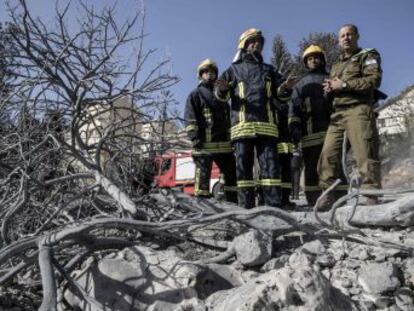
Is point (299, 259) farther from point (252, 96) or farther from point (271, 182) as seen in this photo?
point (252, 96)

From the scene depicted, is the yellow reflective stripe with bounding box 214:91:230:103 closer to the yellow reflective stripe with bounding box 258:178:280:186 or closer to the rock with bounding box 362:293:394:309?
the yellow reflective stripe with bounding box 258:178:280:186

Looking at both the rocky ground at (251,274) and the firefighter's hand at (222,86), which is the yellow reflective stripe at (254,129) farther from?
the rocky ground at (251,274)

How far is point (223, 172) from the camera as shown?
530 centimetres

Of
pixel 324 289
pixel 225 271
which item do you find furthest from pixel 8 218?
pixel 324 289

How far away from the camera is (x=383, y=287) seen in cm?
244

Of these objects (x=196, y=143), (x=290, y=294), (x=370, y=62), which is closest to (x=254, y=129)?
(x=196, y=143)

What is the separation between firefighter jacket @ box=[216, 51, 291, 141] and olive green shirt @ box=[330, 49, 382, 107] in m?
0.59

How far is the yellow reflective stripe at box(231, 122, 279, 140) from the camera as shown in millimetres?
4480

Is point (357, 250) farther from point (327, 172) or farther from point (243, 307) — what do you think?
point (327, 172)

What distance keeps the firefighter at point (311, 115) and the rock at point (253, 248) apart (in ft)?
7.17

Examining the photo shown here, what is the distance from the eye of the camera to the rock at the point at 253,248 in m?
2.71

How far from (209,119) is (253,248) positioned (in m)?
2.71

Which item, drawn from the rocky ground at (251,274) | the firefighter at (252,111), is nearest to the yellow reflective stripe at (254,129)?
the firefighter at (252,111)

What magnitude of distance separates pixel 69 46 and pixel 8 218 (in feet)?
3.81
